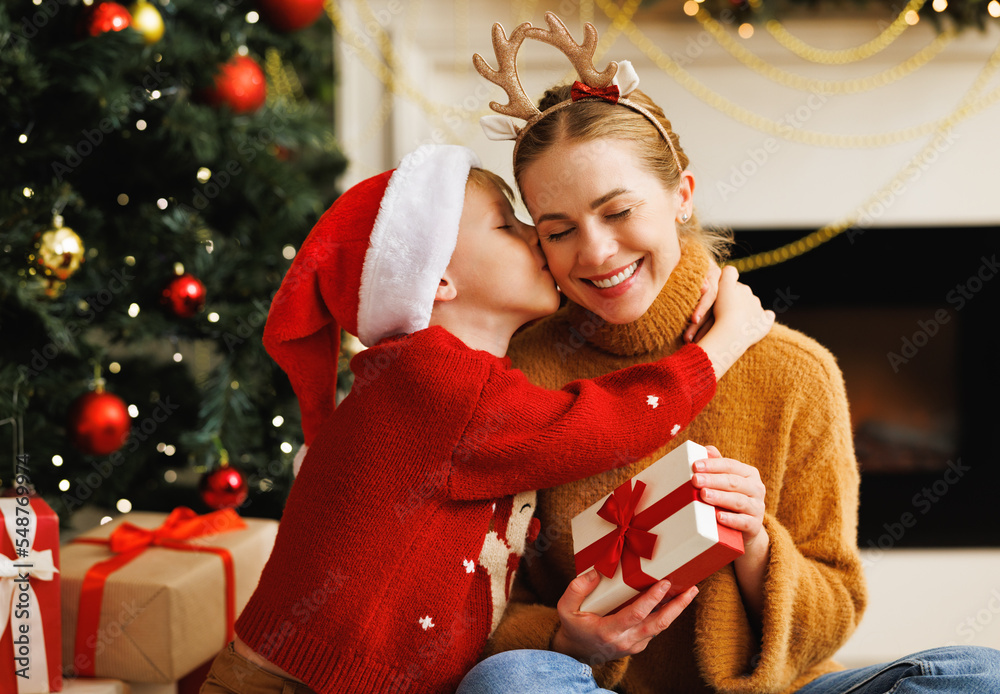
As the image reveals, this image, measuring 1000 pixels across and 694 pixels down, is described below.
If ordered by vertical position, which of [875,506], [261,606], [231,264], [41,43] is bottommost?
[875,506]

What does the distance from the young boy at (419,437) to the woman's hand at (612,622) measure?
0.45ft

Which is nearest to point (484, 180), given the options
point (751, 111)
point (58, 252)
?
point (58, 252)

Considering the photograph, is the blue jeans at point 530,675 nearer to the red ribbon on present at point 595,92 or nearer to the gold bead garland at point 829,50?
the red ribbon on present at point 595,92

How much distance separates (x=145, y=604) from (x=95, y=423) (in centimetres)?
47

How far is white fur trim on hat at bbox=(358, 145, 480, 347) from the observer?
1169 mm

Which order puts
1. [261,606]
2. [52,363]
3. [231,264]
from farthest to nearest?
[231,264]
[52,363]
[261,606]

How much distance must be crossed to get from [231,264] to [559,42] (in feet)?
3.76

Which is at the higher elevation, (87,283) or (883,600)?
(87,283)

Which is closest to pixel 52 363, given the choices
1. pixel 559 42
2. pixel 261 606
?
pixel 261 606

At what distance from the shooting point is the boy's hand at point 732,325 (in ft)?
3.85

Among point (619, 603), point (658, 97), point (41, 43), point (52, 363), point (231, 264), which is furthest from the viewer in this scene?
point (658, 97)

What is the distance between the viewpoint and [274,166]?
2.01 meters

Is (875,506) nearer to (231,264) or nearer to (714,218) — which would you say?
(714,218)

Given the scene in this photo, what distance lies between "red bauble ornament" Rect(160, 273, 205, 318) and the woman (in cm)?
100
